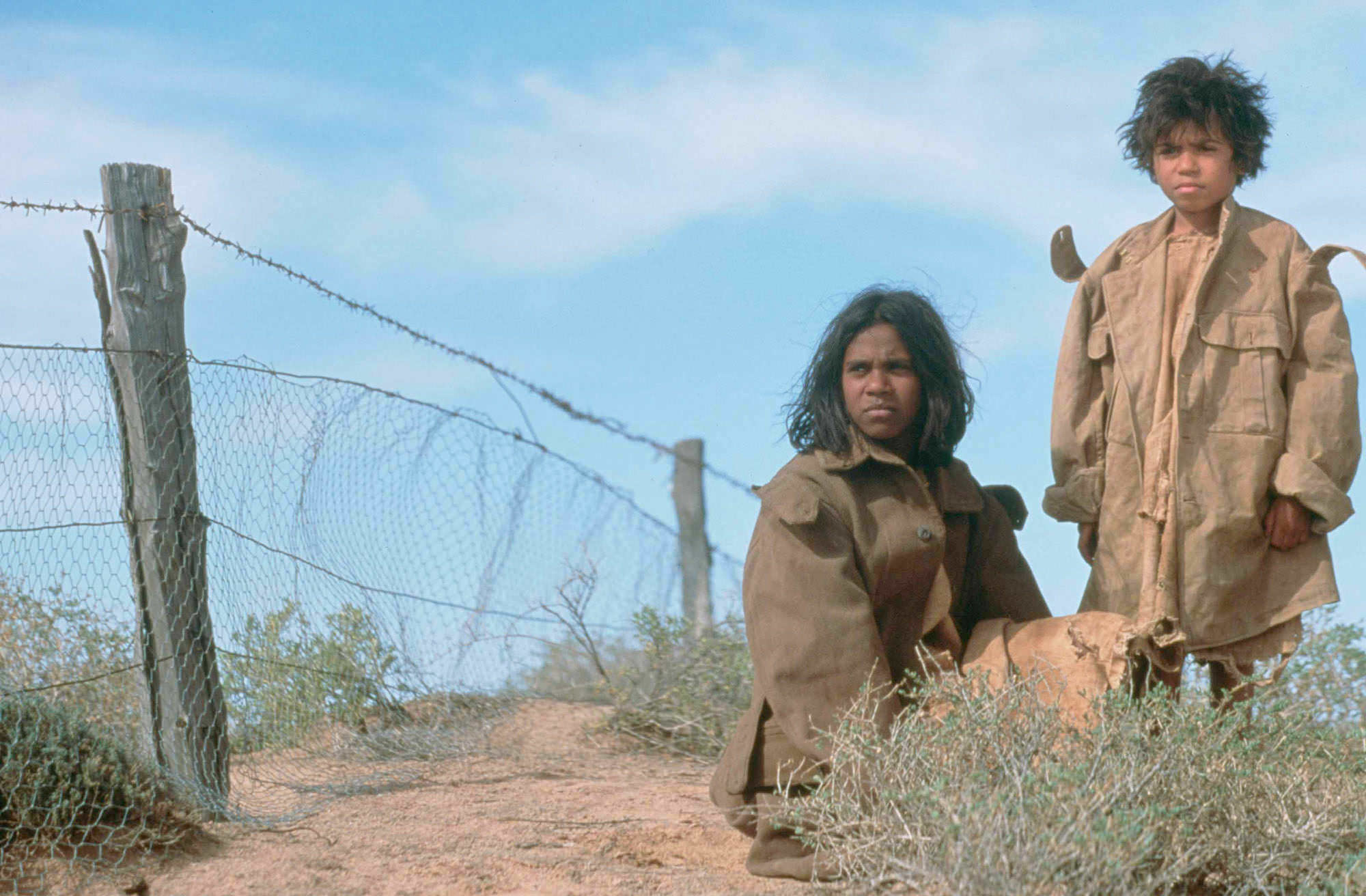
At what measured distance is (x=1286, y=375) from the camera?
13.5 ft

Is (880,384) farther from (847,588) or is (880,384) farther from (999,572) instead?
(999,572)

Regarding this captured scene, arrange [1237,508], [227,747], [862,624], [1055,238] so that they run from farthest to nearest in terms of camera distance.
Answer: [227,747]
[1055,238]
[1237,508]
[862,624]

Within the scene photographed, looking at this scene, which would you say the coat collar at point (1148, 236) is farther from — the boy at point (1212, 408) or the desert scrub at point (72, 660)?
the desert scrub at point (72, 660)

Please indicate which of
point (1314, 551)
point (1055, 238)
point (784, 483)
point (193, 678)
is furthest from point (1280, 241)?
point (193, 678)

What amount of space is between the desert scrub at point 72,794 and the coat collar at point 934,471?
89.1 inches

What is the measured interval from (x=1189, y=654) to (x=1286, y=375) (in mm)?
899

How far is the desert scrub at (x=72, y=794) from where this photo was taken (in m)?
3.92

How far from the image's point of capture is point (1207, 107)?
13.4ft

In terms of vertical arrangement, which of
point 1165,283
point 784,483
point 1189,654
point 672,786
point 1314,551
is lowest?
point 672,786

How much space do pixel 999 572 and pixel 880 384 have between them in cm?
69

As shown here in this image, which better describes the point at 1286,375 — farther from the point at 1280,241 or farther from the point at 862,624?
the point at 862,624

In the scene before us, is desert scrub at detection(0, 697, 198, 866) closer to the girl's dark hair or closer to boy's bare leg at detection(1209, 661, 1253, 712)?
the girl's dark hair

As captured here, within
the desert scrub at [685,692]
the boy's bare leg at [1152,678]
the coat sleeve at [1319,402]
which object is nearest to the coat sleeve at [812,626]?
the boy's bare leg at [1152,678]

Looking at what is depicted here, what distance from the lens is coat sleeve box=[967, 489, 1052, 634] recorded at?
152 inches
